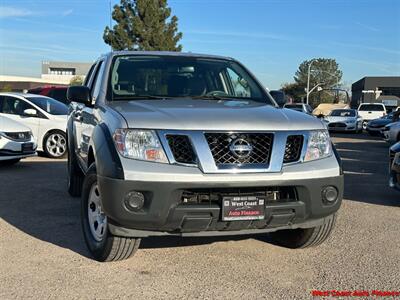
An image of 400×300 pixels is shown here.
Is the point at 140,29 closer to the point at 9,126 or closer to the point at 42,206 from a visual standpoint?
the point at 9,126

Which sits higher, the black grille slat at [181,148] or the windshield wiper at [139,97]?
the windshield wiper at [139,97]

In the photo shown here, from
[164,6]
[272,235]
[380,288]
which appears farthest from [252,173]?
[164,6]

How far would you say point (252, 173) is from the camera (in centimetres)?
386

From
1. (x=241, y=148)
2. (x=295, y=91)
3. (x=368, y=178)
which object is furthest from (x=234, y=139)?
(x=295, y=91)

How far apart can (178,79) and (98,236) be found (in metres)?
1.80

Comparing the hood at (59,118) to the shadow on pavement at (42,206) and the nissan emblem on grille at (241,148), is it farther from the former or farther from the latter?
the nissan emblem on grille at (241,148)

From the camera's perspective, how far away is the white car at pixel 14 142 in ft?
31.9

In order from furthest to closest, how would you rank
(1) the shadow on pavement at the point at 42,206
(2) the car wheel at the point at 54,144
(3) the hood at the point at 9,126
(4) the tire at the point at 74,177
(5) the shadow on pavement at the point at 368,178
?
1. (2) the car wheel at the point at 54,144
2. (3) the hood at the point at 9,126
3. (5) the shadow on pavement at the point at 368,178
4. (4) the tire at the point at 74,177
5. (1) the shadow on pavement at the point at 42,206

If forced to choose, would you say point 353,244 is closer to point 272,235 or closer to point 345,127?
point 272,235

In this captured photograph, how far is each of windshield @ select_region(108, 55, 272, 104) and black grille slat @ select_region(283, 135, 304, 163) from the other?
120cm

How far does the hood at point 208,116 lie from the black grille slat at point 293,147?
0.26ft

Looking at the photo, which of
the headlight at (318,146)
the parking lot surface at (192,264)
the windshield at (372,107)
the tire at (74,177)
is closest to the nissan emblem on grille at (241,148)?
the headlight at (318,146)

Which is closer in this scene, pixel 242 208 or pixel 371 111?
pixel 242 208

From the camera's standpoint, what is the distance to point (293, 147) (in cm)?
409
